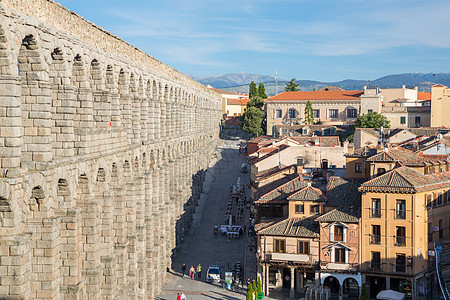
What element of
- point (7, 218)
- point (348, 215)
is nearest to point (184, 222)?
point (348, 215)

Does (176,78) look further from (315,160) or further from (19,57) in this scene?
(19,57)

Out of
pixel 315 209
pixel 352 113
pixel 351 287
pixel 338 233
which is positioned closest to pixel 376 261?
pixel 351 287

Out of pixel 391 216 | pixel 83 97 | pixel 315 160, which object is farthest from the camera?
pixel 315 160

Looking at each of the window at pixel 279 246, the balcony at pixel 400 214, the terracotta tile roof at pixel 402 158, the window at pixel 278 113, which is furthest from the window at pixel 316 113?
the balcony at pixel 400 214

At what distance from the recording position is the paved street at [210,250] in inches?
2419

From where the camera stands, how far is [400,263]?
57.2 metres

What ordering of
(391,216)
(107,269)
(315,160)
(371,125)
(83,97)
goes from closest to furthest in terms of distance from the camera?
(83,97) → (107,269) → (391,216) → (315,160) → (371,125)

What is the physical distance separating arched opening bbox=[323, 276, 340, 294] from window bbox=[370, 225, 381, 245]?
5078 mm

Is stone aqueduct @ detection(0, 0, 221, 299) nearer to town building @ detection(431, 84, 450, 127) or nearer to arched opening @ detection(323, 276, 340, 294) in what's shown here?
Result: arched opening @ detection(323, 276, 340, 294)

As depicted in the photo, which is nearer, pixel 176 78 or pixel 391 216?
pixel 391 216

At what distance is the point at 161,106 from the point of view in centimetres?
6544

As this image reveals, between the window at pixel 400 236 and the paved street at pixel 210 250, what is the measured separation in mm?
15215

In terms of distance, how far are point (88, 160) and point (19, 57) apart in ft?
29.5

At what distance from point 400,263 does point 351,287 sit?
5055 mm
